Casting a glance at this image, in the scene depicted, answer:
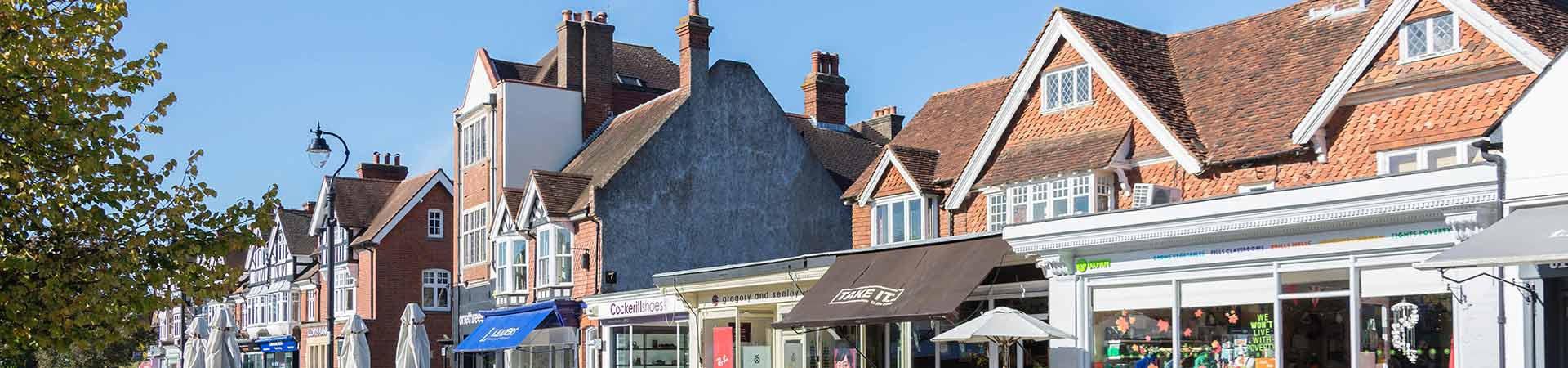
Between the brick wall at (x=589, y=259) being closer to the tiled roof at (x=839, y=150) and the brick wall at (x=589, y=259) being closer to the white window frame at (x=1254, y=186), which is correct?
the tiled roof at (x=839, y=150)

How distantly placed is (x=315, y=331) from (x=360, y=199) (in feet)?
16.1

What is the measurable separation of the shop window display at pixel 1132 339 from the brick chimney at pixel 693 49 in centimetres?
1941

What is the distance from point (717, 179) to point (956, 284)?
17570 millimetres

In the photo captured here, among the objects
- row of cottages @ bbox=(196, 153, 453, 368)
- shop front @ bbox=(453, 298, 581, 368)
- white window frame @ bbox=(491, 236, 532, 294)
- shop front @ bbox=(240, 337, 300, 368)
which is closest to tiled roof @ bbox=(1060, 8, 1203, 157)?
shop front @ bbox=(453, 298, 581, 368)

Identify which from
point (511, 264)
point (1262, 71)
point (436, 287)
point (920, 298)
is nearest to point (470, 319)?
point (511, 264)

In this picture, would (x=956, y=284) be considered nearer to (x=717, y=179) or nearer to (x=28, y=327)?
(x=28, y=327)

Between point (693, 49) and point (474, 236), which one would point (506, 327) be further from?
point (693, 49)

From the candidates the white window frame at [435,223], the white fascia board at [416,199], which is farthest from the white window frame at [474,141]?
the white window frame at [435,223]

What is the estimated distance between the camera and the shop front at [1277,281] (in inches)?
623

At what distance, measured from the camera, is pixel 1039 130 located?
2633cm

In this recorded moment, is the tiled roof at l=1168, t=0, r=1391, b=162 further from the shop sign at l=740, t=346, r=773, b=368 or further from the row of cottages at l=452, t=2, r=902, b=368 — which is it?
the row of cottages at l=452, t=2, r=902, b=368

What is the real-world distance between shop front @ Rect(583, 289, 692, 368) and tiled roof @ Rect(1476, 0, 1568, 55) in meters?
16.5

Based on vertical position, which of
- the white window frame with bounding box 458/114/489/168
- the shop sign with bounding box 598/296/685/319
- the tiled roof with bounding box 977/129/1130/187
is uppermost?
the white window frame with bounding box 458/114/489/168

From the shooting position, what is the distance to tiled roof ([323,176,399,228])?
180ft
